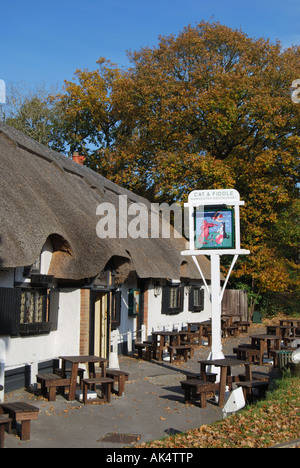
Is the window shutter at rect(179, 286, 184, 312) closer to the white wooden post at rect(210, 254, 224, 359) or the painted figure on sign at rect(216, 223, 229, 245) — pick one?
the white wooden post at rect(210, 254, 224, 359)

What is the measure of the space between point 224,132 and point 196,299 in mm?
8856

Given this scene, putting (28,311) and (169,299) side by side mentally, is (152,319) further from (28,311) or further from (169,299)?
(28,311)

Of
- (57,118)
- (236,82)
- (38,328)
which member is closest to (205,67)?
(236,82)

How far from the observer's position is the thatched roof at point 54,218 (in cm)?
1002

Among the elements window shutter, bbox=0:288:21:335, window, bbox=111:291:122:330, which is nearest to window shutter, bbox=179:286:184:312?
window, bbox=111:291:122:330

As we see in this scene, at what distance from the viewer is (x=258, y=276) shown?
29844 mm

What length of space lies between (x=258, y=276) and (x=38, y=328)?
792 inches

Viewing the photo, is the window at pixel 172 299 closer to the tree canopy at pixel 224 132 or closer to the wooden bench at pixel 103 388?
the tree canopy at pixel 224 132

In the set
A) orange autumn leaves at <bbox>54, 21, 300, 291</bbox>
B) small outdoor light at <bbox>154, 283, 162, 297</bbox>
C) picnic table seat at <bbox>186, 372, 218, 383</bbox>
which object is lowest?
picnic table seat at <bbox>186, 372, 218, 383</bbox>

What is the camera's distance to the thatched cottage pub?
10469 millimetres

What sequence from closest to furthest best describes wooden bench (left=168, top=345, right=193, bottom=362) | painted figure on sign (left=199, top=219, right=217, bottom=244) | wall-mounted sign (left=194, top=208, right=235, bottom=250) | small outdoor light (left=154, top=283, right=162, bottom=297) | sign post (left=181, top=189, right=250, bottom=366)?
sign post (left=181, top=189, right=250, bottom=366) < wall-mounted sign (left=194, top=208, right=235, bottom=250) < painted figure on sign (left=199, top=219, right=217, bottom=244) < wooden bench (left=168, top=345, right=193, bottom=362) < small outdoor light (left=154, top=283, right=162, bottom=297)

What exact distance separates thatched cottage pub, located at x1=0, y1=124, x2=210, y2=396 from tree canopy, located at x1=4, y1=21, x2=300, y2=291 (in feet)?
36.1

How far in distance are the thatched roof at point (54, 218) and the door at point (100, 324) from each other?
1178 mm

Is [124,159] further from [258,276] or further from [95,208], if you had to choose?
[95,208]
